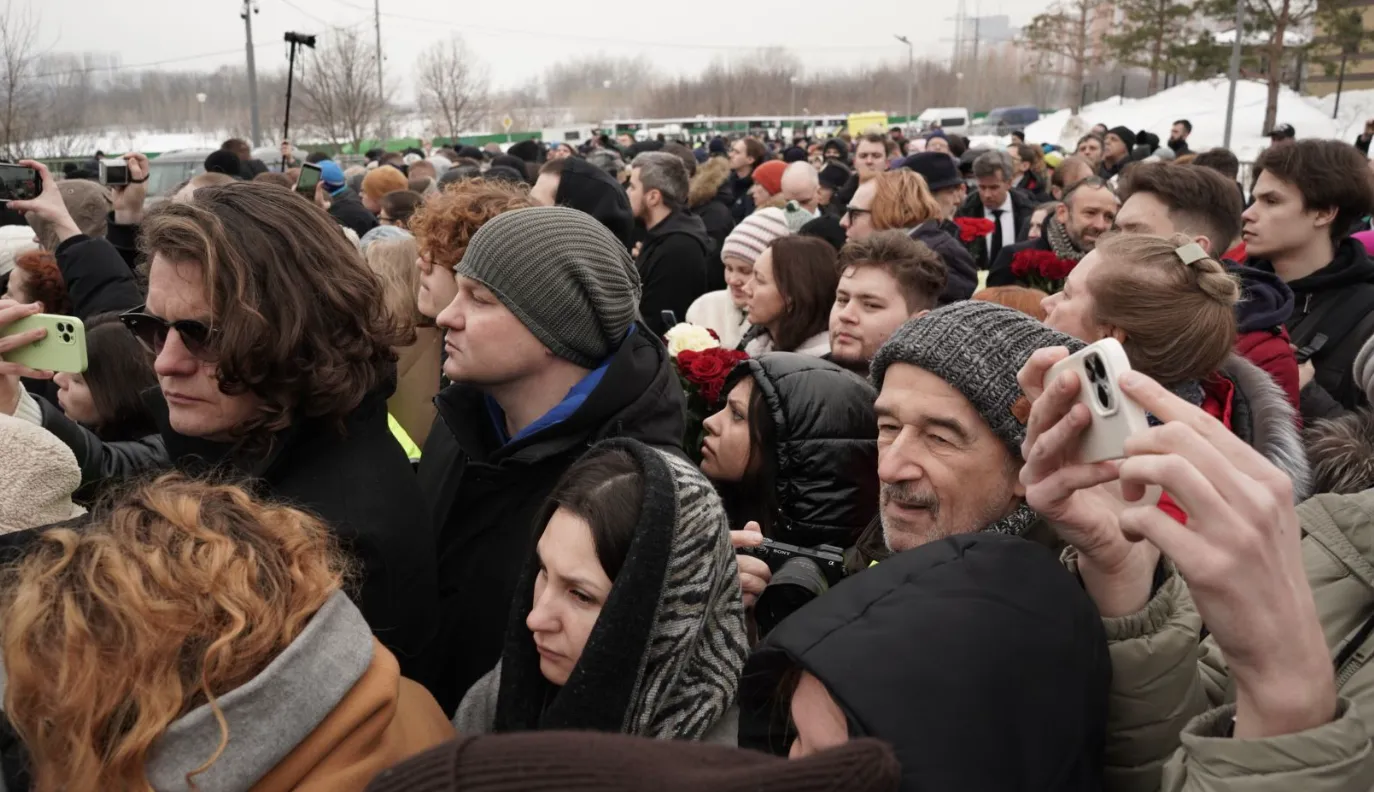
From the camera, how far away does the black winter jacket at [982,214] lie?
8.45 meters

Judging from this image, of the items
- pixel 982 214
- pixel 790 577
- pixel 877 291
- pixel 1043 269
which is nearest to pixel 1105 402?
pixel 790 577

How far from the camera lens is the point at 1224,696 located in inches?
68.4

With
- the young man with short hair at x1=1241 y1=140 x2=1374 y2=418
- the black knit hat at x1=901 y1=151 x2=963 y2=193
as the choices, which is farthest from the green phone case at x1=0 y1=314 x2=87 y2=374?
the black knit hat at x1=901 y1=151 x2=963 y2=193

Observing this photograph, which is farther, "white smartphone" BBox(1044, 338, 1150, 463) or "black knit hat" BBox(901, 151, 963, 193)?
"black knit hat" BBox(901, 151, 963, 193)

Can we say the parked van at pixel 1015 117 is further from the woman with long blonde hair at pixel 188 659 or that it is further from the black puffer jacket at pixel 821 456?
the woman with long blonde hair at pixel 188 659

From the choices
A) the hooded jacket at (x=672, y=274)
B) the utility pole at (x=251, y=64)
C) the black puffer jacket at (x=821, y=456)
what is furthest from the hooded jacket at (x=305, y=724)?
the utility pole at (x=251, y=64)

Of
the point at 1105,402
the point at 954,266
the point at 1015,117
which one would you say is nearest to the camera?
the point at 1105,402

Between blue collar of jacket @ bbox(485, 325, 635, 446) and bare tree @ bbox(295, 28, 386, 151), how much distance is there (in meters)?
33.3

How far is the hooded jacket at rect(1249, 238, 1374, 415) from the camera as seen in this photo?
13.3 ft

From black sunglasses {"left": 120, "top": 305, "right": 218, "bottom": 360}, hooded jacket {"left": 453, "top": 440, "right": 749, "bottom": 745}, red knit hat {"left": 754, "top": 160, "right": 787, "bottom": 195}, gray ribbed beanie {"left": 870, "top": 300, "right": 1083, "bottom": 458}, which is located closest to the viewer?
hooded jacket {"left": 453, "top": 440, "right": 749, "bottom": 745}

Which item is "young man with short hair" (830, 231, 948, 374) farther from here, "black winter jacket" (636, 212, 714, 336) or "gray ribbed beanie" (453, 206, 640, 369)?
"black winter jacket" (636, 212, 714, 336)

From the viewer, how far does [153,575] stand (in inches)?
57.9

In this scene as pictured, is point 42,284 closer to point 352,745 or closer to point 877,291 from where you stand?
point 877,291

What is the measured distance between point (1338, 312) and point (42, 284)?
552cm
